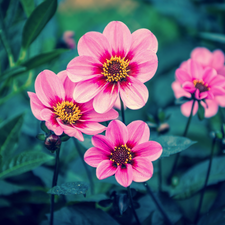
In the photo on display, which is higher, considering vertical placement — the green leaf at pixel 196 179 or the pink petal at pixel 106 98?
the pink petal at pixel 106 98

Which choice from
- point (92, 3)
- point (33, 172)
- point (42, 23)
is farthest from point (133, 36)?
point (92, 3)

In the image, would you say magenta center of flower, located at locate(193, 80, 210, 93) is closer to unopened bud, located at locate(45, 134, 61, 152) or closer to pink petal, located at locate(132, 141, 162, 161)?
pink petal, located at locate(132, 141, 162, 161)

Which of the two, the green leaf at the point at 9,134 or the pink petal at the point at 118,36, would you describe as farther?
the green leaf at the point at 9,134

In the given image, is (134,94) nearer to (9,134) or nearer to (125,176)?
(125,176)

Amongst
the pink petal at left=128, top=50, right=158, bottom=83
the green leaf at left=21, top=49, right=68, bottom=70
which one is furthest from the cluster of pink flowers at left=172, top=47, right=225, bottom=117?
the green leaf at left=21, top=49, right=68, bottom=70

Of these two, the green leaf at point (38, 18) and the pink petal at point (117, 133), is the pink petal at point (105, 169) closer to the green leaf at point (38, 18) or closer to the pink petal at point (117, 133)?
the pink petal at point (117, 133)

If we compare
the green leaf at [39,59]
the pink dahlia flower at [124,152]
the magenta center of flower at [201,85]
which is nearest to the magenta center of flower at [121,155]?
the pink dahlia flower at [124,152]

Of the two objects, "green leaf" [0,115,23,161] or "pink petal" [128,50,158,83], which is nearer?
"pink petal" [128,50,158,83]
